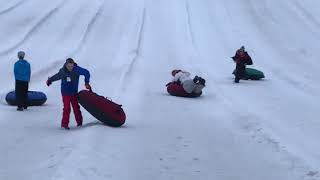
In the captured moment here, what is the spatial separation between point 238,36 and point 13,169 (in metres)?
22.8

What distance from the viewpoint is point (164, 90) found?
18016 mm

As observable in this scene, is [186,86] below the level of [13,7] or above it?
below

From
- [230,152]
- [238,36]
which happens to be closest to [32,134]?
[230,152]

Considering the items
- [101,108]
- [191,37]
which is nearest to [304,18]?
[191,37]

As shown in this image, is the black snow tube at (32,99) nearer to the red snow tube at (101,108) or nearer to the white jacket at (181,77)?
the red snow tube at (101,108)

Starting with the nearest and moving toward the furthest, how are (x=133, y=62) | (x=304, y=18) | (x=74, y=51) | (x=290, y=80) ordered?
(x=290, y=80)
(x=133, y=62)
(x=74, y=51)
(x=304, y=18)

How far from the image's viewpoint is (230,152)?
33.0ft

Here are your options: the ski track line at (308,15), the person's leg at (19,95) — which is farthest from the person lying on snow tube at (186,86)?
the ski track line at (308,15)

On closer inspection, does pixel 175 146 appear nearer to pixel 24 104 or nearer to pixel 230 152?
pixel 230 152

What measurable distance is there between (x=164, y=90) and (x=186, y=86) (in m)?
1.66

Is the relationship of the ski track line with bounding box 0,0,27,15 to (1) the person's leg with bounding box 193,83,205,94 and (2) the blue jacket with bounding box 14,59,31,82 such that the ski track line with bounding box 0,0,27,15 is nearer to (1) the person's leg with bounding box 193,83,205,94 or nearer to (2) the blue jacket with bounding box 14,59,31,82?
(1) the person's leg with bounding box 193,83,205,94

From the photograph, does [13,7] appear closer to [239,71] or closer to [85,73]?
[239,71]

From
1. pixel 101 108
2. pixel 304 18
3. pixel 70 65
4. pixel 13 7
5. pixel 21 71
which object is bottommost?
pixel 101 108

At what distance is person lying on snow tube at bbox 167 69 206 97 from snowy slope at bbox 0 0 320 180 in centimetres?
34
